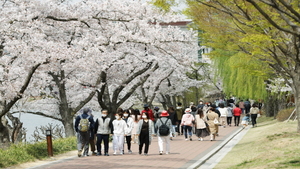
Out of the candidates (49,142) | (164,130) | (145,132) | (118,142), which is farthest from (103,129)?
(164,130)

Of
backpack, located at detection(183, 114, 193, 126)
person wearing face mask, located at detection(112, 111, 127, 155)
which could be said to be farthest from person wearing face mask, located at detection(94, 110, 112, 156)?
backpack, located at detection(183, 114, 193, 126)

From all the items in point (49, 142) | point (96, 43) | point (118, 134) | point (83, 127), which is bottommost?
point (49, 142)

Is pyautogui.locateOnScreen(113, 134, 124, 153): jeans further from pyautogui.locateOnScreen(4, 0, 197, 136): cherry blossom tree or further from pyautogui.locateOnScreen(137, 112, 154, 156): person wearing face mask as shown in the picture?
pyautogui.locateOnScreen(4, 0, 197, 136): cherry blossom tree

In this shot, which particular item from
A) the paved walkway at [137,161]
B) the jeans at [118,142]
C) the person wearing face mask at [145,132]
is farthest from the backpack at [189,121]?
the person wearing face mask at [145,132]

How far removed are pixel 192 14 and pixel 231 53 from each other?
14244 millimetres

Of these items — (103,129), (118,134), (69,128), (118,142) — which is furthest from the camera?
(69,128)

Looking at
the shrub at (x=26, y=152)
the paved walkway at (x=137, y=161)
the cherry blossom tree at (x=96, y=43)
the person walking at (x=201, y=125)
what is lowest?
the paved walkway at (x=137, y=161)

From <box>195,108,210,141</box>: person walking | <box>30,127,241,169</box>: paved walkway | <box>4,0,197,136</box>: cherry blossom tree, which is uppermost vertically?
<box>4,0,197,136</box>: cherry blossom tree

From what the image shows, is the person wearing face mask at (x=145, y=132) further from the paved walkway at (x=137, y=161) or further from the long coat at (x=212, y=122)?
the long coat at (x=212, y=122)

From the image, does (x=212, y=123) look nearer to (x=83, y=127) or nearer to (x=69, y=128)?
(x=83, y=127)

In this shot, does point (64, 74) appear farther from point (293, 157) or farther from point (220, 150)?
point (293, 157)

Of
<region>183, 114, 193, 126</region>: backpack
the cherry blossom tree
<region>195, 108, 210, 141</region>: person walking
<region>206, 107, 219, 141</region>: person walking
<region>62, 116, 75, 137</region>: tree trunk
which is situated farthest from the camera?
<region>62, 116, 75, 137</region>: tree trunk

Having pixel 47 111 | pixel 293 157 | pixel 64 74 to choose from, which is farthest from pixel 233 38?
pixel 47 111

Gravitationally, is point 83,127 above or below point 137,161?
above
